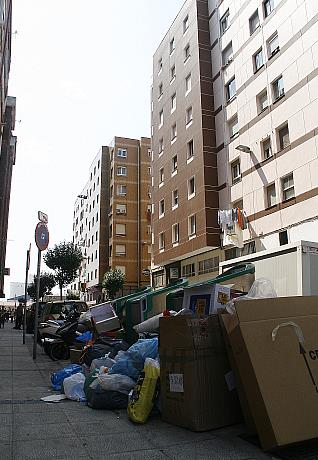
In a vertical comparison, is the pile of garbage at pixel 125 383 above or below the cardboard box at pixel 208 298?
below

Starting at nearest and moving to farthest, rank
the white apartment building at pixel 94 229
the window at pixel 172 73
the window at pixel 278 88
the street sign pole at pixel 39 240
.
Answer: the street sign pole at pixel 39 240, the window at pixel 278 88, the window at pixel 172 73, the white apartment building at pixel 94 229

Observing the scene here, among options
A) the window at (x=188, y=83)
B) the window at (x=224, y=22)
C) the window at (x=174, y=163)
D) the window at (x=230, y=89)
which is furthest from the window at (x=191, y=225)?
the window at (x=224, y=22)

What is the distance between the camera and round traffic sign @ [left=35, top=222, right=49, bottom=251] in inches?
399

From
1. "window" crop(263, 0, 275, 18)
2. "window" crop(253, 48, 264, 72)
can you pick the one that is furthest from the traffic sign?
"window" crop(263, 0, 275, 18)

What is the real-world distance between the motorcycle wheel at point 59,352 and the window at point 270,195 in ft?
38.8

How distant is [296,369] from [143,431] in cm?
160

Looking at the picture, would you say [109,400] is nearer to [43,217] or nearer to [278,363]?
[278,363]

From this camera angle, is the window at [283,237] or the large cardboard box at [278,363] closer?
the large cardboard box at [278,363]

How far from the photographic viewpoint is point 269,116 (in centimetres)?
1944

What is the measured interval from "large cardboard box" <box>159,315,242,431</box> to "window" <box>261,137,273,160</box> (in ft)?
53.8

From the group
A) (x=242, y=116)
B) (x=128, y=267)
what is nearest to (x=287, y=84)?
(x=242, y=116)

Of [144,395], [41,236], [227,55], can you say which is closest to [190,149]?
[227,55]

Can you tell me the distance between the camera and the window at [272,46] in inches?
767

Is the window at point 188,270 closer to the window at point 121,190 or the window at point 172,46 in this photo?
the window at point 172,46
